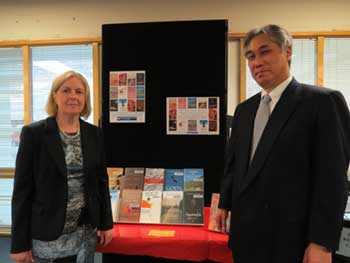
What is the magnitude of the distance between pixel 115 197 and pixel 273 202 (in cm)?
118

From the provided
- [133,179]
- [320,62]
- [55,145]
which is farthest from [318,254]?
[320,62]

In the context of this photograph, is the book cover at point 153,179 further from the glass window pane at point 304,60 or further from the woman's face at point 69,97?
the glass window pane at point 304,60

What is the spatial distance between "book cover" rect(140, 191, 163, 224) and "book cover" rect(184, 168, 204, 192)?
20 cm

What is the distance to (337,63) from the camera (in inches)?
139

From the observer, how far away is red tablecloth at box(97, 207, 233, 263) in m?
1.77

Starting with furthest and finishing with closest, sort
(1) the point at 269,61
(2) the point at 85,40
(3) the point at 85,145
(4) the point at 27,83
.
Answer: (4) the point at 27,83 → (2) the point at 85,40 → (3) the point at 85,145 → (1) the point at 269,61

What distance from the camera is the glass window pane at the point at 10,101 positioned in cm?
392

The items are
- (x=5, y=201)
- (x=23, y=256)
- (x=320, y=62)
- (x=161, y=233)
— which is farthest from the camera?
(x=5, y=201)

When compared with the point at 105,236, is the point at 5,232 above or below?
below

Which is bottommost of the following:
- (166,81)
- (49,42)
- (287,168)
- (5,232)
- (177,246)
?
(5,232)

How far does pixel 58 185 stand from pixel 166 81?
1.20 m

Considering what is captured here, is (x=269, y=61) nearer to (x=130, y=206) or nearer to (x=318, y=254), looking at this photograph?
(x=318, y=254)

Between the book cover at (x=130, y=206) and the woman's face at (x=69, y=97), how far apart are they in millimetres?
774

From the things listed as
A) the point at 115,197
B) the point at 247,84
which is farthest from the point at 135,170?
the point at 247,84
